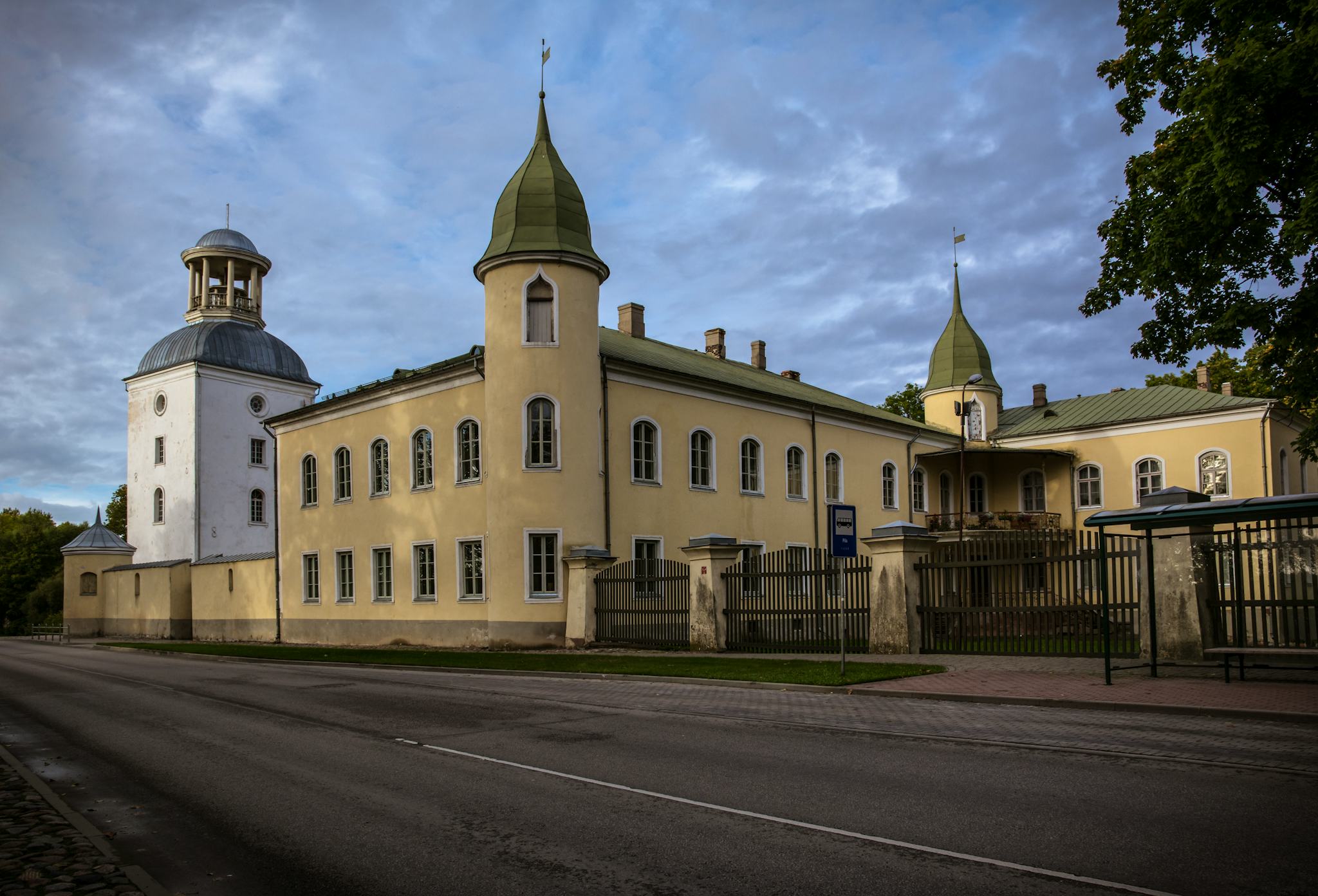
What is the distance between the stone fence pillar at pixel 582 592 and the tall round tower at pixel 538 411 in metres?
0.64

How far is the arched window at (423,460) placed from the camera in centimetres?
2902

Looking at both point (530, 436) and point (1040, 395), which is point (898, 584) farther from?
point (1040, 395)

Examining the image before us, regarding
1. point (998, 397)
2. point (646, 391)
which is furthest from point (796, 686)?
point (998, 397)

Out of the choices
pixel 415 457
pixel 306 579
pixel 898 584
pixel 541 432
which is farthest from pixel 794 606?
pixel 306 579

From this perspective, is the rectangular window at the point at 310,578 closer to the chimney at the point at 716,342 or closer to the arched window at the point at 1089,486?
the chimney at the point at 716,342

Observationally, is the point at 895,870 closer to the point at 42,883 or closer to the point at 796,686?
the point at 42,883

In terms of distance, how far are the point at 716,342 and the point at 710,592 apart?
19761 mm

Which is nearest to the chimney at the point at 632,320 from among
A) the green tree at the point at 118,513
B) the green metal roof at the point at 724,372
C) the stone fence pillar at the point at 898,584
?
the green metal roof at the point at 724,372

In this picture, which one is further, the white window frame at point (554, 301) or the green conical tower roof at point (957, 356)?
the green conical tower roof at point (957, 356)

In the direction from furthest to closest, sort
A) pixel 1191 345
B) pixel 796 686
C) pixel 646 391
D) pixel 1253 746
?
pixel 646 391
pixel 1191 345
pixel 796 686
pixel 1253 746

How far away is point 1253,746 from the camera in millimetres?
8945

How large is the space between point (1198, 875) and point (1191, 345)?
14278 mm

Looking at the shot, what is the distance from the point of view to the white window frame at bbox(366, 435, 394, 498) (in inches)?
1202

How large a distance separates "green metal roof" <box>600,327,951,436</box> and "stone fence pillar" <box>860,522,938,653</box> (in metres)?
10.9
